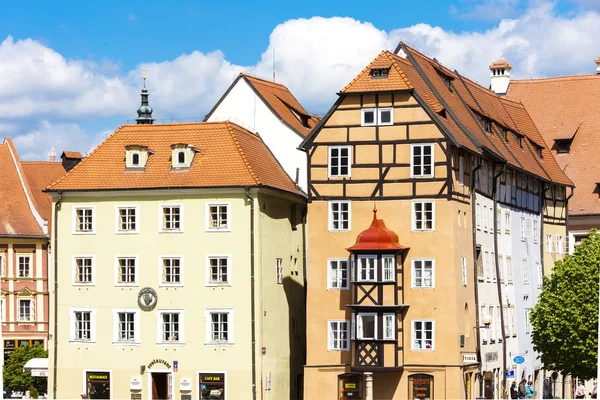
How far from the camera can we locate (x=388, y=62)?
69.4 meters

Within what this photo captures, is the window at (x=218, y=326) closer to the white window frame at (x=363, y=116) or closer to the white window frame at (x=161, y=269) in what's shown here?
the white window frame at (x=161, y=269)

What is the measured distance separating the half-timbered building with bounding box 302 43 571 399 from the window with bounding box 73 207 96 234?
10909 mm

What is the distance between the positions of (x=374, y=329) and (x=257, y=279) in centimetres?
601

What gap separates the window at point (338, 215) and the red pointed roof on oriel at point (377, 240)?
1.78m

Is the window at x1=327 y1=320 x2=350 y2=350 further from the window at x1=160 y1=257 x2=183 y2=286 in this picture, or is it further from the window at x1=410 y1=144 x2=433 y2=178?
the window at x1=410 y1=144 x2=433 y2=178

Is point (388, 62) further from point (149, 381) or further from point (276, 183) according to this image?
point (149, 381)

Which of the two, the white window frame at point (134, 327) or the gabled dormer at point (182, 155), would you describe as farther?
the gabled dormer at point (182, 155)

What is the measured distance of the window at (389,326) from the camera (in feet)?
219

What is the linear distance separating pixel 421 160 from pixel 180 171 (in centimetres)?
1174

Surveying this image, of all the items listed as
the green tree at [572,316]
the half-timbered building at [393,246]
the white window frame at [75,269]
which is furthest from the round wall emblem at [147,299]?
the green tree at [572,316]

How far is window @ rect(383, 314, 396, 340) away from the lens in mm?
66812

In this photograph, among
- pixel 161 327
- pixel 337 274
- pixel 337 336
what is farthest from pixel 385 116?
pixel 161 327

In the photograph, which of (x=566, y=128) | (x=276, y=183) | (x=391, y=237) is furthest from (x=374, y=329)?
(x=566, y=128)

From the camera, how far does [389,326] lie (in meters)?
66.9
